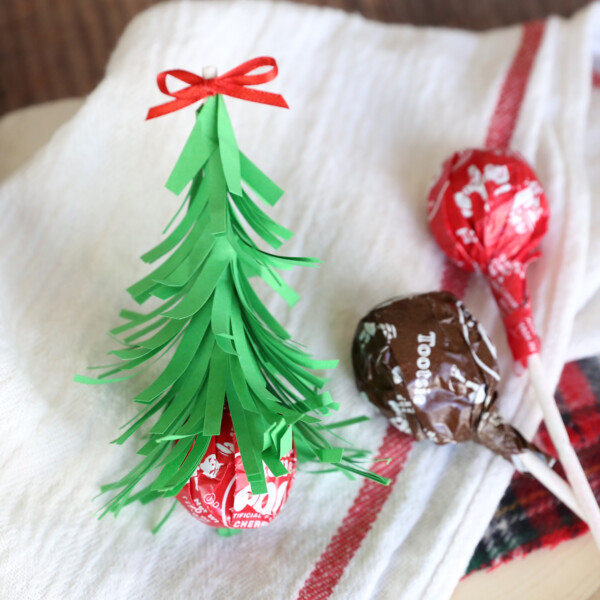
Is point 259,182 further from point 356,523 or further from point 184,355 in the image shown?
point 356,523

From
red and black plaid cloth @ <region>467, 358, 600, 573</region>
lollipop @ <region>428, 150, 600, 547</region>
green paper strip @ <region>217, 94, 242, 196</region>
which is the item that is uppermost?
green paper strip @ <region>217, 94, 242, 196</region>

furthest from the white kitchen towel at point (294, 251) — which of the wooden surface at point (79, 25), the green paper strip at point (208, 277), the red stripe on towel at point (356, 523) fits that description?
the wooden surface at point (79, 25)

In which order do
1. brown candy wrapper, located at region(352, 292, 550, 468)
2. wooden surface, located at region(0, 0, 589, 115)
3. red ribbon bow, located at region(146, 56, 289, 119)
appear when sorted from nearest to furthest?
red ribbon bow, located at region(146, 56, 289, 119) → brown candy wrapper, located at region(352, 292, 550, 468) → wooden surface, located at region(0, 0, 589, 115)

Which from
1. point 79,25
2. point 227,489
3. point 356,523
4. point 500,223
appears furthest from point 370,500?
point 79,25

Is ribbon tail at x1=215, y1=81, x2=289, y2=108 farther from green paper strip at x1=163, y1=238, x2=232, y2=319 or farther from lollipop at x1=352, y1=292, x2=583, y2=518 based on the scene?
lollipop at x1=352, y1=292, x2=583, y2=518

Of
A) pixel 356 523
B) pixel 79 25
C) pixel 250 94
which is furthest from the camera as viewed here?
pixel 79 25

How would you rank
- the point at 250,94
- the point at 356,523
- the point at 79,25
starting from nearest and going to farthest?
1. the point at 250,94
2. the point at 356,523
3. the point at 79,25

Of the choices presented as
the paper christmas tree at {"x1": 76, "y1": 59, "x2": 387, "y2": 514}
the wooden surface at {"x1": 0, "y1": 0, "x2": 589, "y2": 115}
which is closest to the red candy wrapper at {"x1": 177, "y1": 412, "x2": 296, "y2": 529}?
the paper christmas tree at {"x1": 76, "y1": 59, "x2": 387, "y2": 514}
